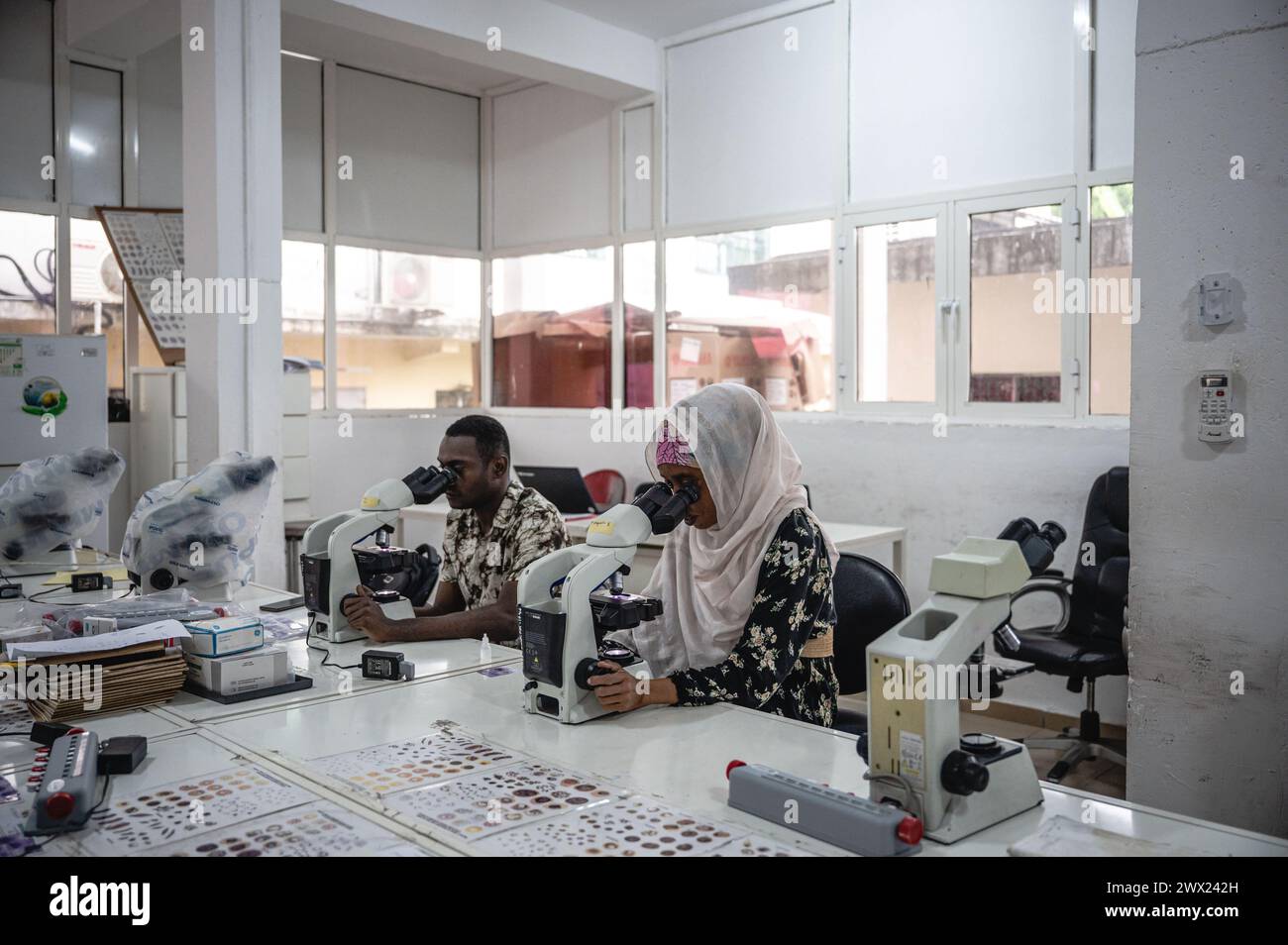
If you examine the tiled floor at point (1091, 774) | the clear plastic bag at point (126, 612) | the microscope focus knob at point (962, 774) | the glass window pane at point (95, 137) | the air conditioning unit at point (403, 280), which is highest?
the glass window pane at point (95, 137)

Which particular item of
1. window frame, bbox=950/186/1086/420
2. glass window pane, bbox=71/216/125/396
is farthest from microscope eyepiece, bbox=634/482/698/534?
glass window pane, bbox=71/216/125/396

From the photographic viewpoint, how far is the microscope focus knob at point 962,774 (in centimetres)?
133

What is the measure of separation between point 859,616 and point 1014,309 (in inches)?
98.9

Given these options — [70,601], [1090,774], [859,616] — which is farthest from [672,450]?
[1090,774]

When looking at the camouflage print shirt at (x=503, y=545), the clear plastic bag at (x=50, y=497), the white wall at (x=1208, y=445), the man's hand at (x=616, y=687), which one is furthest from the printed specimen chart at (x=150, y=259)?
the white wall at (x=1208, y=445)

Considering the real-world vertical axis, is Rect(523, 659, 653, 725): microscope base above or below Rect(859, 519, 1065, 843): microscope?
below

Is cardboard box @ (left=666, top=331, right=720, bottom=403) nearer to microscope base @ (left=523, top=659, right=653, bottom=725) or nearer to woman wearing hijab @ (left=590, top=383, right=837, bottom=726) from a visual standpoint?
woman wearing hijab @ (left=590, top=383, right=837, bottom=726)

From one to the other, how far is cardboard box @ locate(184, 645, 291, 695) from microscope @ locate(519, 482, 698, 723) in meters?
0.53

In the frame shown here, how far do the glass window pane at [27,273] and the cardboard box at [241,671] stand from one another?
3.71 metres

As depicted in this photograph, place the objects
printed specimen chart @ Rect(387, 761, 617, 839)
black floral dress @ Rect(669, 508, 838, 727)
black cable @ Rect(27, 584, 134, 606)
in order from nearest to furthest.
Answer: printed specimen chart @ Rect(387, 761, 617, 839) < black floral dress @ Rect(669, 508, 838, 727) < black cable @ Rect(27, 584, 134, 606)

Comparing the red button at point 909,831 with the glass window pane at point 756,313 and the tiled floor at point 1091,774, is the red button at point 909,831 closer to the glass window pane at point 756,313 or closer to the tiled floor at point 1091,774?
the tiled floor at point 1091,774

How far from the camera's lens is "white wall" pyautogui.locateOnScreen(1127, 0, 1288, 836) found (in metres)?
2.30

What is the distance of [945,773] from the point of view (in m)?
1.35
